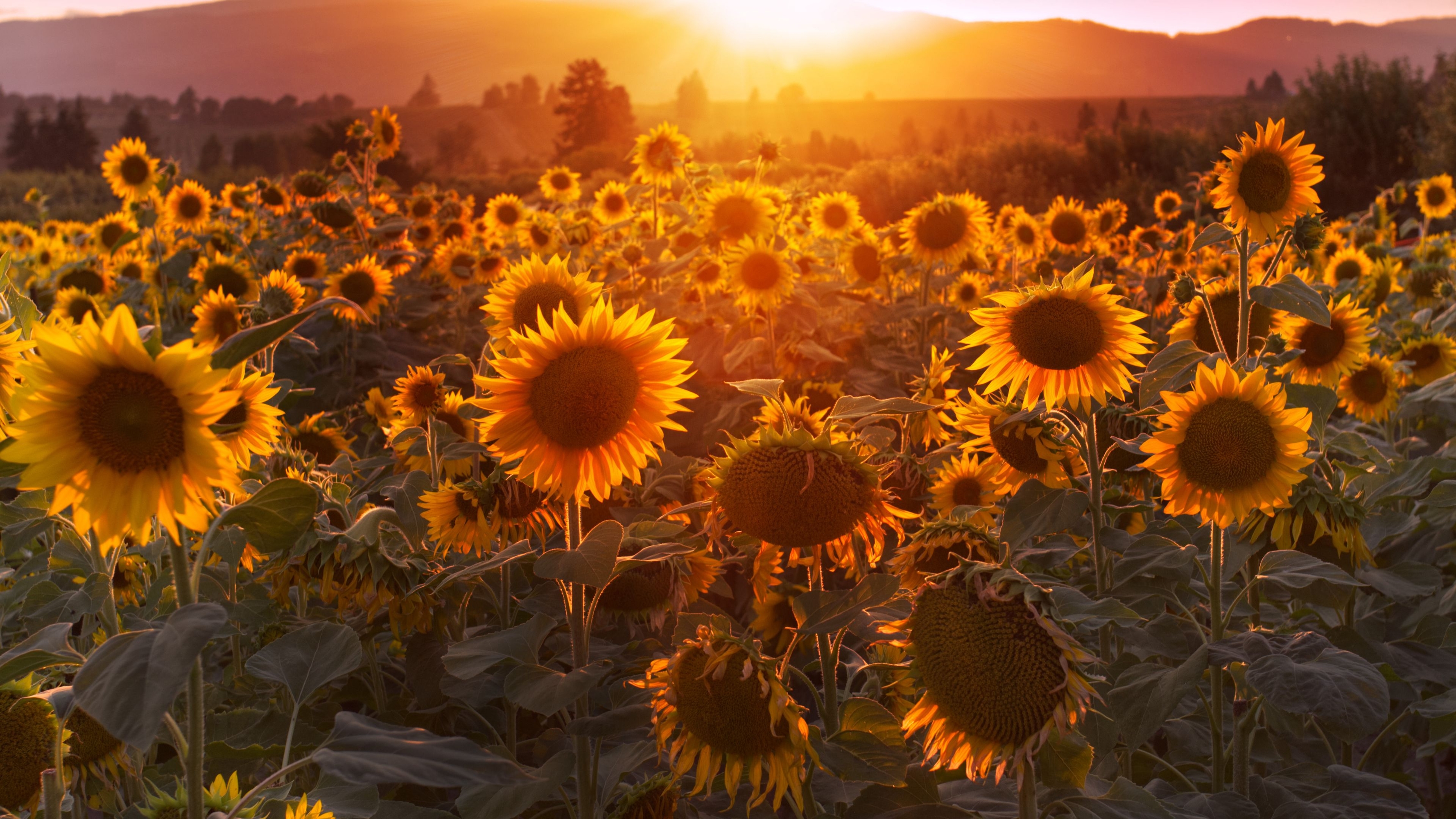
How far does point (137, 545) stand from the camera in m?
2.27

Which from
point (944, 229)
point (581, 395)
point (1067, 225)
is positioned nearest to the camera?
point (581, 395)

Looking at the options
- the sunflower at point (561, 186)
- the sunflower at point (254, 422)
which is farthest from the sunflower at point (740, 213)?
the sunflower at point (561, 186)

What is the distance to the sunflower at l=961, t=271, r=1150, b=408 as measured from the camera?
1990 mm

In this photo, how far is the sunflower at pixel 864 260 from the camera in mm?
6156

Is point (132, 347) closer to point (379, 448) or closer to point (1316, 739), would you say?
point (1316, 739)

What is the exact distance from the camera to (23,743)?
150cm

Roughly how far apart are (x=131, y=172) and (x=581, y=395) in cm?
864

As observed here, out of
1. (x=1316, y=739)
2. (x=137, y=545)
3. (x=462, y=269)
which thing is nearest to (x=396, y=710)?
(x=137, y=545)

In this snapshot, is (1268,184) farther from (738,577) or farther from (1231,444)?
(738,577)

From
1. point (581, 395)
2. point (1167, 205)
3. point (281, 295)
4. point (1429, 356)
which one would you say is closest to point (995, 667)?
point (581, 395)

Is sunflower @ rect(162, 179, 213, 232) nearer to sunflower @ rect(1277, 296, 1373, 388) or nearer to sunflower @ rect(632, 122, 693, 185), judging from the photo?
sunflower @ rect(632, 122, 693, 185)

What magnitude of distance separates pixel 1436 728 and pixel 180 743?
110 inches

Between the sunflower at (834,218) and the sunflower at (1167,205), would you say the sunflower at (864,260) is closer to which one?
the sunflower at (834,218)

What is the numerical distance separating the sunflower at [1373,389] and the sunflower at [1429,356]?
47cm
